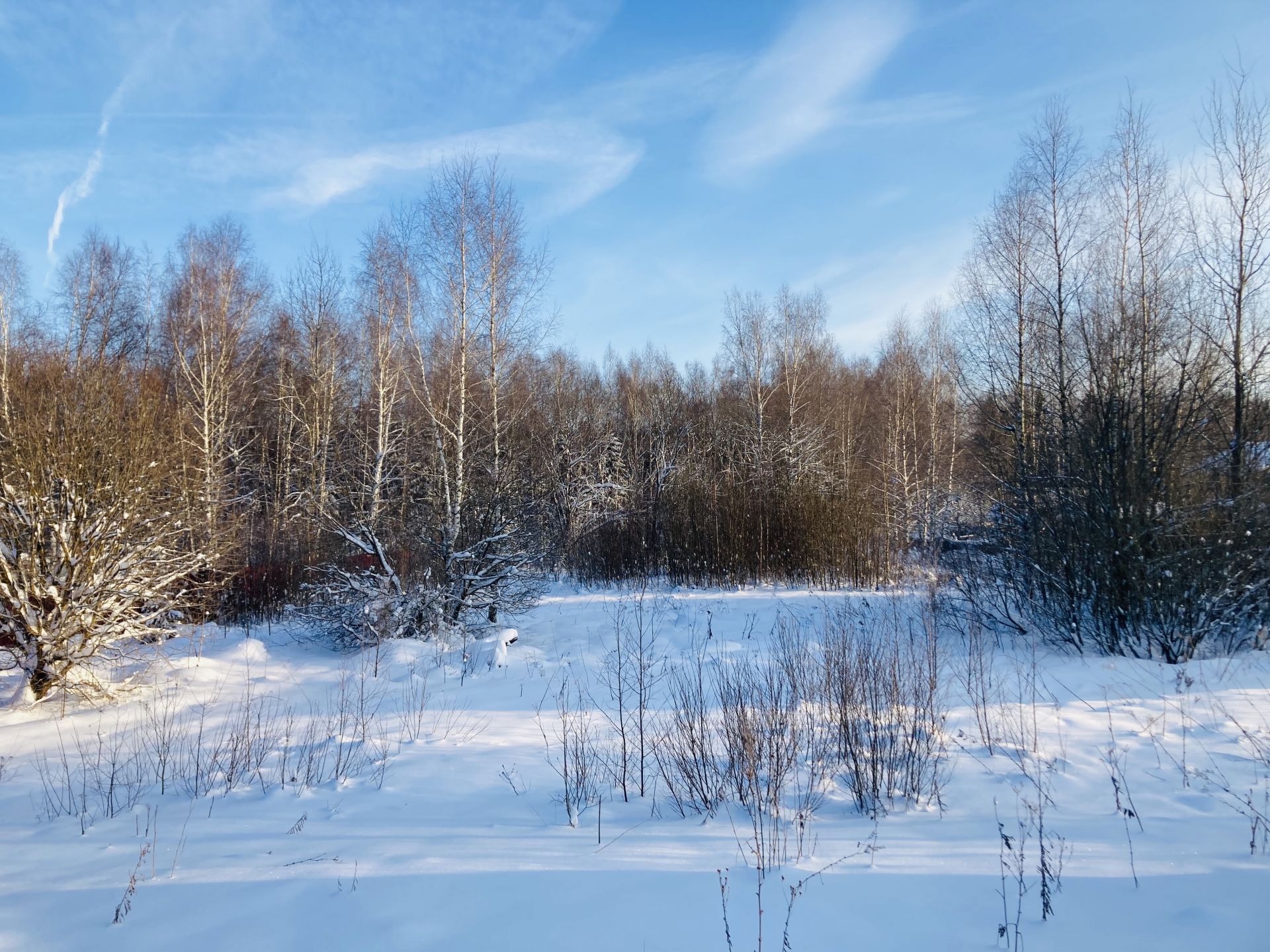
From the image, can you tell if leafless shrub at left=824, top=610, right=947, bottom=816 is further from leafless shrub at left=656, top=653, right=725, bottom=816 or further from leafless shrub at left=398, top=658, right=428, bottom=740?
leafless shrub at left=398, top=658, right=428, bottom=740

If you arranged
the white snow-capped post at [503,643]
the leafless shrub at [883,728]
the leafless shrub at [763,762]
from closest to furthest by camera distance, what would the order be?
the leafless shrub at [763,762] → the leafless shrub at [883,728] → the white snow-capped post at [503,643]

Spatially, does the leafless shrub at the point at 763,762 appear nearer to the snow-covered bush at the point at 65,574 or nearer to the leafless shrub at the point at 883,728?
the leafless shrub at the point at 883,728

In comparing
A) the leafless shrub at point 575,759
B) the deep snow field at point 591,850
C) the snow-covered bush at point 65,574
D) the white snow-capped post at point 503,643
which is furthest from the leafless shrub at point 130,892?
the white snow-capped post at point 503,643

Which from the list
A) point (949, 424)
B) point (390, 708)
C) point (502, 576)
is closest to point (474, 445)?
point (502, 576)

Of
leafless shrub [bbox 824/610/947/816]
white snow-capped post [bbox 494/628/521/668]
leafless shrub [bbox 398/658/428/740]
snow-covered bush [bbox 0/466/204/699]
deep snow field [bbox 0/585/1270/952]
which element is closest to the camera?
deep snow field [bbox 0/585/1270/952]

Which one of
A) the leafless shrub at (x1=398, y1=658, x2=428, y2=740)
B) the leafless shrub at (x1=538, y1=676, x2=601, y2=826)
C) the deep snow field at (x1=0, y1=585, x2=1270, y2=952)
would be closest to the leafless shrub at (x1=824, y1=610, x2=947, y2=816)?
the deep snow field at (x1=0, y1=585, x2=1270, y2=952)

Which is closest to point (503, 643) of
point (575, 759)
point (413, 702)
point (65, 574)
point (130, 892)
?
point (413, 702)

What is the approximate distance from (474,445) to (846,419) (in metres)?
15.9

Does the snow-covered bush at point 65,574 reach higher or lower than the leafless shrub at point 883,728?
higher

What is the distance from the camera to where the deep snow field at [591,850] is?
2.69 m

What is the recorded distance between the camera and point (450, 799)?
13.5ft

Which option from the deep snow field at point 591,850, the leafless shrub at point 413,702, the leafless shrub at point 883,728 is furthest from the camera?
the leafless shrub at point 413,702

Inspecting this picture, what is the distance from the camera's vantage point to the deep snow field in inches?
106

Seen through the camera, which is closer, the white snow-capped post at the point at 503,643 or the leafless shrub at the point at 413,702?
the leafless shrub at the point at 413,702
